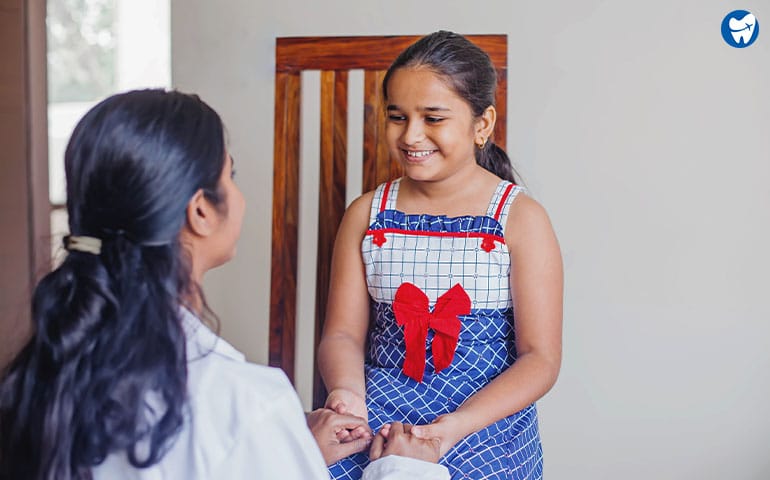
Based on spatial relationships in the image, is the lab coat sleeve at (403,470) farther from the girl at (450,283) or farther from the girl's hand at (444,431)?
the girl at (450,283)

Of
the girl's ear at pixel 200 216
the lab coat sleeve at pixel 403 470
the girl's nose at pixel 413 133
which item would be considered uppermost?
the girl's nose at pixel 413 133

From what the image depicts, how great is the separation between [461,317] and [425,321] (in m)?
0.06

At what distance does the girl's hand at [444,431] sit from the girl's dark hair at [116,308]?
43cm

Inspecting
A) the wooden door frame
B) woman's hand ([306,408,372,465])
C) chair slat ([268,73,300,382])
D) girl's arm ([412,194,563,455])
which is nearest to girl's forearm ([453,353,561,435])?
girl's arm ([412,194,563,455])

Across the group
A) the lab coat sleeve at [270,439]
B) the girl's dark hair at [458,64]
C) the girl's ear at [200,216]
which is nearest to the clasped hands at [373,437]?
the lab coat sleeve at [270,439]

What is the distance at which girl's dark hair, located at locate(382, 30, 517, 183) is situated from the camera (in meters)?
1.35

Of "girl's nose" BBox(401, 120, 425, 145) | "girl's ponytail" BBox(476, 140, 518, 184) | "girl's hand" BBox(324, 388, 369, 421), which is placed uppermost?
"girl's nose" BBox(401, 120, 425, 145)

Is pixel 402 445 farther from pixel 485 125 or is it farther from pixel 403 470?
pixel 485 125

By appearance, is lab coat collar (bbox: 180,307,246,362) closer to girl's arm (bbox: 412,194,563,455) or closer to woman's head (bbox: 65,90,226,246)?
woman's head (bbox: 65,90,226,246)

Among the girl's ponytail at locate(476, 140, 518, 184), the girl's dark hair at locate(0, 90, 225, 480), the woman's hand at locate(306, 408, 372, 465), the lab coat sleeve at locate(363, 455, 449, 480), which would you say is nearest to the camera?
the girl's dark hair at locate(0, 90, 225, 480)

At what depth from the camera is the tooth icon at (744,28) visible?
1.66 meters

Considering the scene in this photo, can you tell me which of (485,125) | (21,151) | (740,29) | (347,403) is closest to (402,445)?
(347,403)

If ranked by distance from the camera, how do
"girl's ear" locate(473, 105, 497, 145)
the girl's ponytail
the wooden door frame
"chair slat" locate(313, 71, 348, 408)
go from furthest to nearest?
the wooden door frame
"chair slat" locate(313, 71, 348, 408)
the girl's ponytail
"girl's ear" locate(473, 105, 497, 145)

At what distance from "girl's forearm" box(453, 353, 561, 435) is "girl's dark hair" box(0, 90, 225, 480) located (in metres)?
0.52
